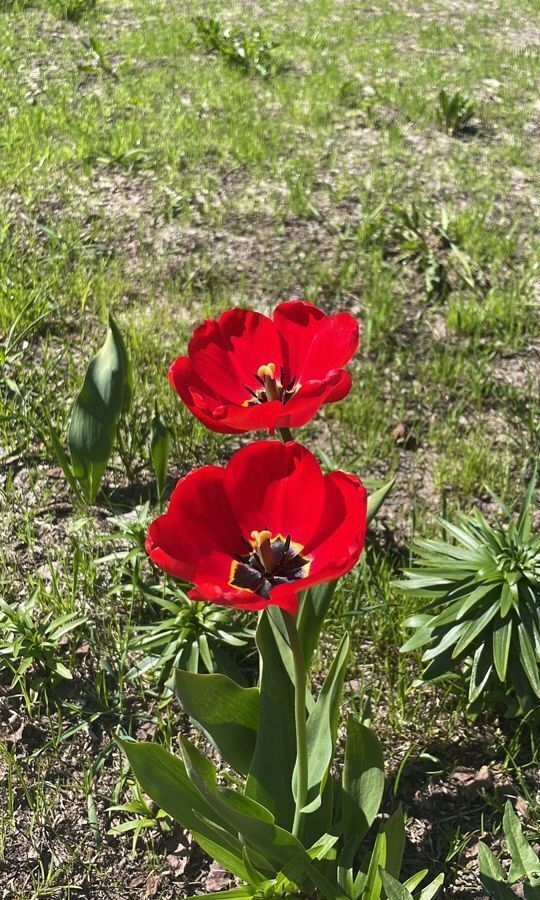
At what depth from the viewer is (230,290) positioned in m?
3.61

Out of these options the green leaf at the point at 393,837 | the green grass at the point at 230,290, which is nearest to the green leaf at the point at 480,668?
the green grass at the point at 230,290

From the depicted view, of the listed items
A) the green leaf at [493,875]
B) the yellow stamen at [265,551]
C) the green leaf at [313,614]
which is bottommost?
the green leaf at [493,875]

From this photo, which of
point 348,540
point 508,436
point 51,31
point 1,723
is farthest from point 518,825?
point 51,31

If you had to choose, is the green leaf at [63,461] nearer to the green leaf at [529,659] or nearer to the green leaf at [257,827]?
the green leaf at [257,827]

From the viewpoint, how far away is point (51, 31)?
620 centimetres

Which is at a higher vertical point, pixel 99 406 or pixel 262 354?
pixel 262 354

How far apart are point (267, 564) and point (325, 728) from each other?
1.72 feet

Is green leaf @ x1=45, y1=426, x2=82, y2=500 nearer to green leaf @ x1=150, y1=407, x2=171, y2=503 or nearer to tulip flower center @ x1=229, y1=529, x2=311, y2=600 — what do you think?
green leaf @ x1=150, y1=407, x2=171, y2=503

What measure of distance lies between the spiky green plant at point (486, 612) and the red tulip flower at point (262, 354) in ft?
2.46

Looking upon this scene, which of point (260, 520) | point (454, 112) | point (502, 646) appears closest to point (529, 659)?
point (502, 646)

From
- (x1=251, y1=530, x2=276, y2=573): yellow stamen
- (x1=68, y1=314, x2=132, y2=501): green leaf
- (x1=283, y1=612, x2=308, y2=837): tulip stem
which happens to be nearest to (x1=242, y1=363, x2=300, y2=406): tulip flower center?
(x1=251, y1=530, x2=276, y2=573): yellow stamen

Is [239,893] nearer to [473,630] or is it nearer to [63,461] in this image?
[473,630]

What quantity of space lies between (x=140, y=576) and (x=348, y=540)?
4.35 ft

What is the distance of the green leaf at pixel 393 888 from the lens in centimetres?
138
